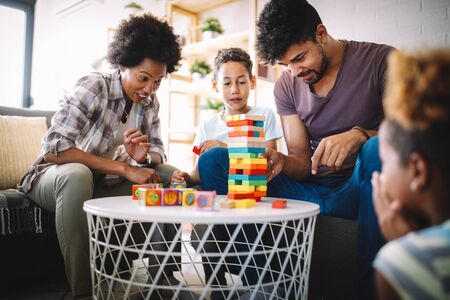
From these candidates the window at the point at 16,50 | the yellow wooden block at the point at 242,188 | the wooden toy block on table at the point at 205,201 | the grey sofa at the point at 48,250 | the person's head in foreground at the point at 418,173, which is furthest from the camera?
the window at the point at 16,50

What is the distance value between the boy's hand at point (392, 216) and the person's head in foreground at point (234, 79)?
1.33 m

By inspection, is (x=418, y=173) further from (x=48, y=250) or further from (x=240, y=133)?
(x=48, y=250)

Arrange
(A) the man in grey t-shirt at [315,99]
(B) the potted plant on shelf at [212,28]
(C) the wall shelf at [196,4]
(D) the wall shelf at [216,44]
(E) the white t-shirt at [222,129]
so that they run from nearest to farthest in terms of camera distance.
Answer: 1. (A) the man in grey t-shirt at [315,99]
2. (E) the white t-shirt at [222,129]
3. (D) the wall shelf at [216,44]
4. (B) the potted plant on shelf at [212,28]
5. (C) the wall shelf at [196,4]

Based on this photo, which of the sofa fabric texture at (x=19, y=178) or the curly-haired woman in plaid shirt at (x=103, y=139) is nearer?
the curly-haired woman in plaid shirt at (x=103, y=139)

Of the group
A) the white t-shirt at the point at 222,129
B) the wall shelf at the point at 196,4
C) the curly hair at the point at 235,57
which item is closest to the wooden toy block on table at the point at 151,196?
the white t-shirt at the point at 222,129

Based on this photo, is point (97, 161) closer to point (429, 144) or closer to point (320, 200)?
point (320, 200)

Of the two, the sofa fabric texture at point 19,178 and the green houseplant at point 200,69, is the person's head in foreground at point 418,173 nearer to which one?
the sofa fabric texture at point 19,178

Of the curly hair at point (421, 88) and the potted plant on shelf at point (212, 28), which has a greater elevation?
the potted plant on shelf at point (212, 28)

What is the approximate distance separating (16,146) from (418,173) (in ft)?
6.12

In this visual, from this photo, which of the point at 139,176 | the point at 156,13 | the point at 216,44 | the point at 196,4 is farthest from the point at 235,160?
the point at 156,13

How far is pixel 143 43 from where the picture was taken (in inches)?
66.0

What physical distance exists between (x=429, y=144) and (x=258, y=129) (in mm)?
580

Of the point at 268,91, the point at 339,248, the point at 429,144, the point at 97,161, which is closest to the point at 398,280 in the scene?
the point at 429,144

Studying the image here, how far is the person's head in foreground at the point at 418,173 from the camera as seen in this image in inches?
19.2
